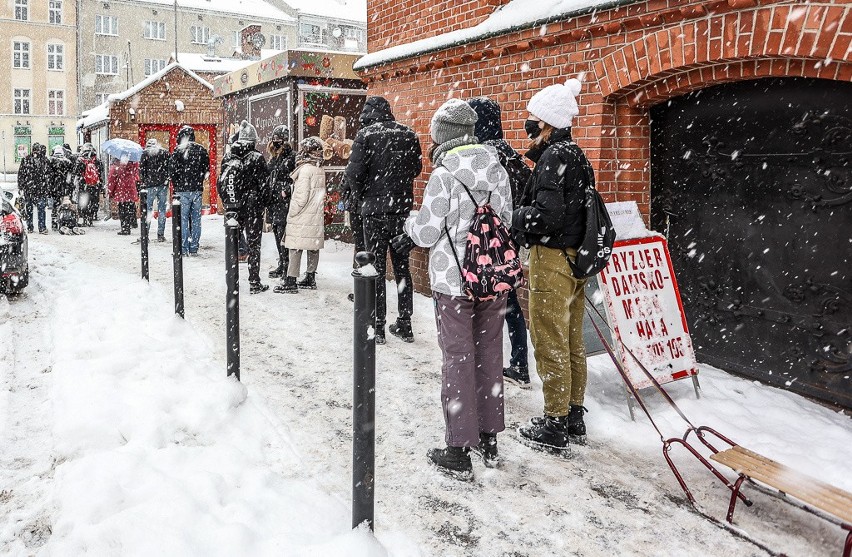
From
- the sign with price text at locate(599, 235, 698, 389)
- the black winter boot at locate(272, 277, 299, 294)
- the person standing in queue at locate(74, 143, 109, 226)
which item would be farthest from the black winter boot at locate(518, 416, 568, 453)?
the person standing in queue at locate(74, 143, 109, 226)

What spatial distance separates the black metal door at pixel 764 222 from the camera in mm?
4473

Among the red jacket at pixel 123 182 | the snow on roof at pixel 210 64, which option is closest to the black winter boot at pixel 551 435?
the red jacket at pixel 123 182

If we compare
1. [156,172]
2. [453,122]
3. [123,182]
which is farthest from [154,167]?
[453,122]

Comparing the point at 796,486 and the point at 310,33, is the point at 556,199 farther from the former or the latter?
the point at 310,33

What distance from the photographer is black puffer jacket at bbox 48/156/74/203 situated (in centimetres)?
1389

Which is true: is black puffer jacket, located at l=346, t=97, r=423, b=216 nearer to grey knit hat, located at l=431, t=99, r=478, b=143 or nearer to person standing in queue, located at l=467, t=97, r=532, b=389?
person standing in queue, located at l=467, t=97, r=532, b=389

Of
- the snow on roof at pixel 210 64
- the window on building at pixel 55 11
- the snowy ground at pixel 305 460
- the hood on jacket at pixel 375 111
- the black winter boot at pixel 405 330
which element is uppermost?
the window on building at pixel 55 11

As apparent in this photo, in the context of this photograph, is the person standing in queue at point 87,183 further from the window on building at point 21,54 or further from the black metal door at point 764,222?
the window on building at point 21,54

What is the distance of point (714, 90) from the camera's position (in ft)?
16.9

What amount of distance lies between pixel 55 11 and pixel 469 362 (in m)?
53.6

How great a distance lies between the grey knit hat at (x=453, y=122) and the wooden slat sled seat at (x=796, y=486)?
2.09 m

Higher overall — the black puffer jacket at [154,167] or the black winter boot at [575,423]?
the black puffer jacket at [154,167]

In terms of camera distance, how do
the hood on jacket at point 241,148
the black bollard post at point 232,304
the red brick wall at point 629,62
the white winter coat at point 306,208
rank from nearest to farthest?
1. the red brick wall at point 629,62
2. the black bollard post at point 232,304
3. the white winter coat at point 306,208
4. the hood on jacket at point 241,148

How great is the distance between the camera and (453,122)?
376 centimetres
